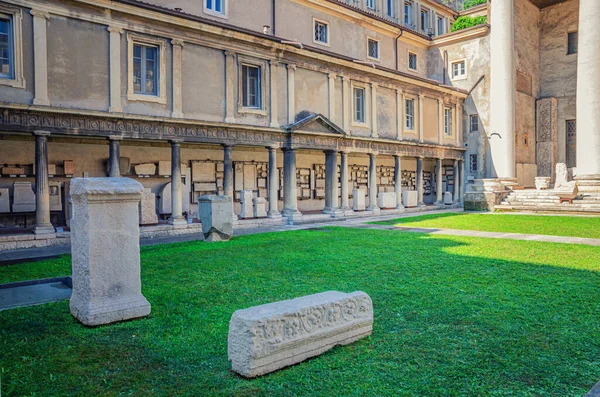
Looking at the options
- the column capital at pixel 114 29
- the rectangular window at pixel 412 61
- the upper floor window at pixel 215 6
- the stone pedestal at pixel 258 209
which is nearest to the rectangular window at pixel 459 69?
the rectangular window at pixel 412 61

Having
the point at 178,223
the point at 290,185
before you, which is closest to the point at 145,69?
the point at 178,223

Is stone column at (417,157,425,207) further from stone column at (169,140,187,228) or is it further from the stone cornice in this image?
stone column at (169,140,187,228)

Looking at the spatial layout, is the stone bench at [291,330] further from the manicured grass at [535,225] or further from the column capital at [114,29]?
the column capital at [114,29]

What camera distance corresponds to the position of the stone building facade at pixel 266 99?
12.4m

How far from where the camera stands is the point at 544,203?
21609mm

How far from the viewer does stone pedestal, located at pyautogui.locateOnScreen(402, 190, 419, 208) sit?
76.6ft

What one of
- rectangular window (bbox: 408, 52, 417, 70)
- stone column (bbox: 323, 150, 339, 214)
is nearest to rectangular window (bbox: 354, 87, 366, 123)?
stone column (bbox: 323, 150, 339, 214)

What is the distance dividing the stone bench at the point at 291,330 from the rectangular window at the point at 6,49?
11.7 metres

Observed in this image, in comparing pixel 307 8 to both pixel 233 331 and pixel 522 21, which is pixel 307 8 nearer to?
pixel 522 21

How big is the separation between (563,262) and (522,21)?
26.0 m

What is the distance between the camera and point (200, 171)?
18484 mm

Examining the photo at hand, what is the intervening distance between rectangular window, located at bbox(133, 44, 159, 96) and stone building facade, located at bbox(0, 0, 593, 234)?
4 cm

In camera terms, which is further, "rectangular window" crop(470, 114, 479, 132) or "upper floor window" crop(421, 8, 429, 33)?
"upper floor window" crop(421, 8, 429, 33)

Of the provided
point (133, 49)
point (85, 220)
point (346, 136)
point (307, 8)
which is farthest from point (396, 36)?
point (85, 220)
